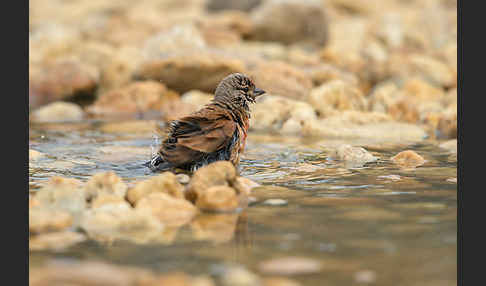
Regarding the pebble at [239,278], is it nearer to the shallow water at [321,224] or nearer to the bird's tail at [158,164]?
the shallow water at [321,224]

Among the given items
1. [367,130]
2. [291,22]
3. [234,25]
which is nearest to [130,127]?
[367,130]

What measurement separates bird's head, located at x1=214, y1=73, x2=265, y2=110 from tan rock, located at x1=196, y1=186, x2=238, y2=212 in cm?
183

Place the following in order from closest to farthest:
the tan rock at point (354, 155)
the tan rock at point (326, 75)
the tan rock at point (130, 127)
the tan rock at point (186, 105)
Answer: the tan rock at point (354, 155) < the tan rock at point (130, 127) < the tan rock at point (186, 105) < the tan rock at point (326, 75)

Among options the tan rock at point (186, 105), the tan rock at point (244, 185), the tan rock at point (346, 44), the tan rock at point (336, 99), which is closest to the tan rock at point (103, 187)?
the tan rock at point (244, 185)

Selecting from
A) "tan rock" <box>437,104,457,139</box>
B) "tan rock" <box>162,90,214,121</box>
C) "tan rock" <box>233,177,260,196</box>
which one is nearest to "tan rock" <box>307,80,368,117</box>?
"tan rock" <box>437,104,457,139</box>

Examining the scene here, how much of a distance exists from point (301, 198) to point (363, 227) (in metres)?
0.84

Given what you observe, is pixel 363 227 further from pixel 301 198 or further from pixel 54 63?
pixel 54 63

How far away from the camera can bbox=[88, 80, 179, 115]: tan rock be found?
1049 centimetres

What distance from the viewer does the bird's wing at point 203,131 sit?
5355 mm

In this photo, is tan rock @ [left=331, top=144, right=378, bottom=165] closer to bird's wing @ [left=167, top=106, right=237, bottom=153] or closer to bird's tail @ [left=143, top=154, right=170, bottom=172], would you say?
bird's wing @ [left=167, top=106, right=237, bottom=153]

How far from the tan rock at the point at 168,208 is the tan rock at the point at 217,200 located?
9 cm

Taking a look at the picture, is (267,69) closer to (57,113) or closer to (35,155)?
(57,113)

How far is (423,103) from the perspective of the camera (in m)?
10.3

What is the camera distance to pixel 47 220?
3.85 metres
